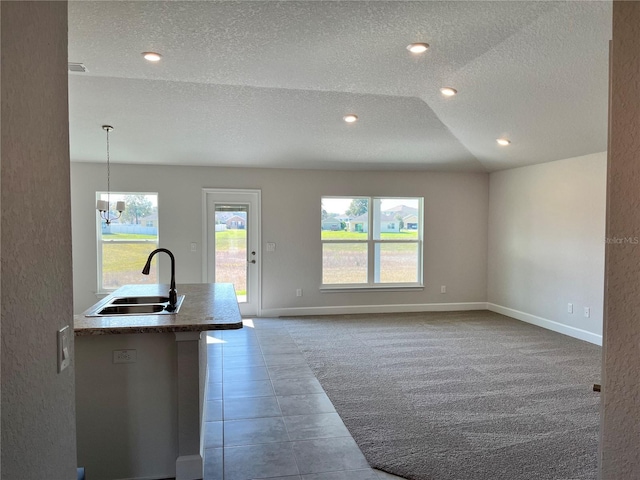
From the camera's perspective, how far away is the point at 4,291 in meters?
0.76

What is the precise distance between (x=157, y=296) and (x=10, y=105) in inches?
103

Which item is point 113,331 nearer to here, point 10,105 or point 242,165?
point 10,105

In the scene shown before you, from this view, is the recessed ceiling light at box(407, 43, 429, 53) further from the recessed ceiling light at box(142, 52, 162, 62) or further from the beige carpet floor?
the beige carpet floor

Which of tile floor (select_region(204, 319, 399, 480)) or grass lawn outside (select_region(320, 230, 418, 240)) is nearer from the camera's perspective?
tile floor (select_region(204, 319, 399, 480))

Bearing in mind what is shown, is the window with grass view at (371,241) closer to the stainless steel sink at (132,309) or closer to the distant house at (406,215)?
the distant house at (406,215)

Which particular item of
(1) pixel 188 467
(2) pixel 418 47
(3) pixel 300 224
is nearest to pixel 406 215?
(3) pixel 300 224

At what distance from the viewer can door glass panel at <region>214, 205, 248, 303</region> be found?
6.40 meters

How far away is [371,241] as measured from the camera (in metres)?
6.88

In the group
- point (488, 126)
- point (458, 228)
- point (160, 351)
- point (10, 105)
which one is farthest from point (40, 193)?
point (458, 228)

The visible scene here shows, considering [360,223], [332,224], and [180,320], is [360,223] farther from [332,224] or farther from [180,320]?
[180,320]

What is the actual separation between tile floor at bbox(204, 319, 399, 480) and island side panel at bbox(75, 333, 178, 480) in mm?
348

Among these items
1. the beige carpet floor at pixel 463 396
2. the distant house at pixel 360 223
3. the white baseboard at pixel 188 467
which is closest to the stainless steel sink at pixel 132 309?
the white baseboard at pixel 188 467

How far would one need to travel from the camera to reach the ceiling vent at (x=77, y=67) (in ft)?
10.9

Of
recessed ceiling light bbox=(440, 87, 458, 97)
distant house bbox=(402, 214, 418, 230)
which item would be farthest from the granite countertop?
distant house bbox=(402, 214, 418, 230)
